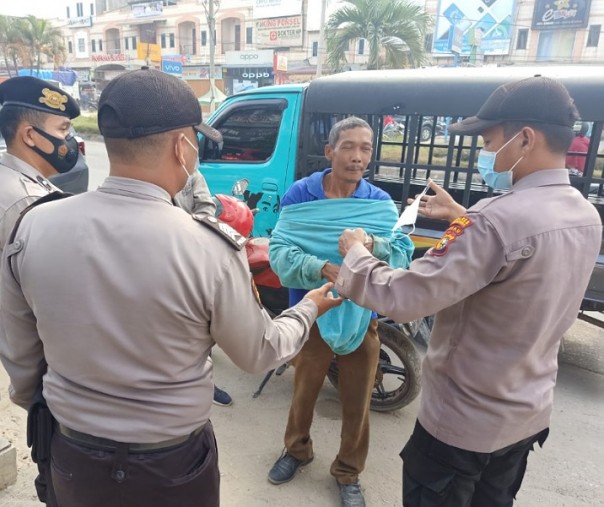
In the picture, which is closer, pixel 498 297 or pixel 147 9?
pixel 498 297

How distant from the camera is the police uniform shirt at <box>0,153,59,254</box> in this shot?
179cm

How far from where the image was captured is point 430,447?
5.15 feet

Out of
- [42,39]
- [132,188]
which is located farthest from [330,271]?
[42,39]

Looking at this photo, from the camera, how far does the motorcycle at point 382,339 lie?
2.91 m

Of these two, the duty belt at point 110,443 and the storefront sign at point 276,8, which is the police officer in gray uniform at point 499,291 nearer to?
the duty belt at point 110,443

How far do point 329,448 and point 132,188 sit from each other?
6.78ft

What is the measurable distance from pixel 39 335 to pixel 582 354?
3893mm

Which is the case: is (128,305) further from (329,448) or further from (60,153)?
(329,448)

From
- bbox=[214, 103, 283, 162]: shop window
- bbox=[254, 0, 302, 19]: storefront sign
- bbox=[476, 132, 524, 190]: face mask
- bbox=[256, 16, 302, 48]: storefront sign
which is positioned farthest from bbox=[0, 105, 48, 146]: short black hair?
Answer: bbox=[254, 0, 302, 19]: storefront sign

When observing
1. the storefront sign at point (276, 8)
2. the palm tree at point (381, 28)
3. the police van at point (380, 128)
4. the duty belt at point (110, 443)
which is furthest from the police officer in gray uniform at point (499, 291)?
the storefront sign at point (276, 8)

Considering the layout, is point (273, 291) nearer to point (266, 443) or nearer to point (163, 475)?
point (266, 443)

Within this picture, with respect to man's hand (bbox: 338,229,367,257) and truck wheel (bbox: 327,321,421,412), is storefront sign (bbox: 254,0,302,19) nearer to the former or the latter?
truck wheel (bbox: 327,321,421,412)

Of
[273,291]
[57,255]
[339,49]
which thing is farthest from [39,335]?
[339,49]

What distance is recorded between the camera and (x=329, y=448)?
8.78 feet
